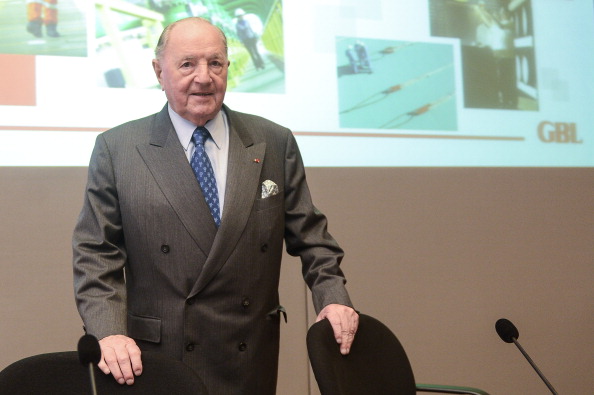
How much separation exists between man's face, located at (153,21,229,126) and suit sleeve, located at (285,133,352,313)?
317 mm

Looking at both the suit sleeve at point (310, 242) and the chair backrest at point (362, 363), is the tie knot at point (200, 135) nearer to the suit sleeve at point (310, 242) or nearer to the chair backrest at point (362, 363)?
the suit sleeve at point (310, 242)

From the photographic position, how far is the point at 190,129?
1954mm

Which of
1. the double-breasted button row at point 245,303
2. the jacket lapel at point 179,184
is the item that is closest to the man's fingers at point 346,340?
the double-breasted button row at point 245,303

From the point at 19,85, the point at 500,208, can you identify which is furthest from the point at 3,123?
the point at 500,208

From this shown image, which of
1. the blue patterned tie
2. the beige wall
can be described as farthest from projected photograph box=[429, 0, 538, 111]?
the blue patterned tie

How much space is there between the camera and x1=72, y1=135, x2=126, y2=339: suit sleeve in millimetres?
1674

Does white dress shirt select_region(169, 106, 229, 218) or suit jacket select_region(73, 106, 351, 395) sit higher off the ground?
white dress shirt select_region(169, 106, 229, 218)

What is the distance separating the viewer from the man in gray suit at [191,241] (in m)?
1.83

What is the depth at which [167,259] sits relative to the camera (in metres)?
1.85

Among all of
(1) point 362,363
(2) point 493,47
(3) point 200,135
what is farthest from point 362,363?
(2) point 493,47

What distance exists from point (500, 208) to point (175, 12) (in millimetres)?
1886

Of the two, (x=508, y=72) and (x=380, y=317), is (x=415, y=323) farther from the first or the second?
(x=508, y=72)

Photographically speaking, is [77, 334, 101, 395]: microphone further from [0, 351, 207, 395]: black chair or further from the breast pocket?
the breast pocket

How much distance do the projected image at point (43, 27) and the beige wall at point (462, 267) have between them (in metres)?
0.49
